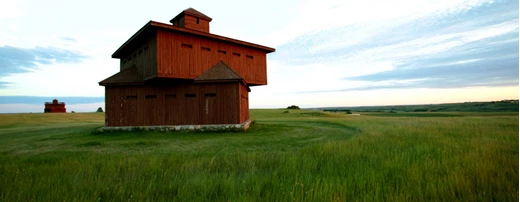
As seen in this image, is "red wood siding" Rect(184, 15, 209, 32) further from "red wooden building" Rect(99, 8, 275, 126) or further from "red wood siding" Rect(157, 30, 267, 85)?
"red wood siding" Rect(157, 30, 267, 85)

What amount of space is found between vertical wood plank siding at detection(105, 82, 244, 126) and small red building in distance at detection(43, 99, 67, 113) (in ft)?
200

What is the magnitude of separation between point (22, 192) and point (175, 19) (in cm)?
2105

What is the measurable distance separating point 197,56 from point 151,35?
352 cm

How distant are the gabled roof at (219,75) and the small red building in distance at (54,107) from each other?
218 ft

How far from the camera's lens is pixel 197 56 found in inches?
809

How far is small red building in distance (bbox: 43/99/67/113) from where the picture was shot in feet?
219

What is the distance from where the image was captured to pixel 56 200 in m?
4.35

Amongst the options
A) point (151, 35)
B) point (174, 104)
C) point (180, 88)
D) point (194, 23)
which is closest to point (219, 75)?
point (180, 88)

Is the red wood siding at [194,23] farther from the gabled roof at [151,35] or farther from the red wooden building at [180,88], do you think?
the gabled roof at [151,35]

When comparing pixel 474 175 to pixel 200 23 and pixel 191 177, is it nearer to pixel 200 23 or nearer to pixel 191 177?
pixel 191 177

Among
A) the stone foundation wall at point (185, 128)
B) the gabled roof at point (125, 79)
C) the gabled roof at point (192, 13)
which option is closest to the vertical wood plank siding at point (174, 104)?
the stone foundation wall at point (185, 128)

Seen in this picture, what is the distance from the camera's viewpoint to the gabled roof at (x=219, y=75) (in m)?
19.9

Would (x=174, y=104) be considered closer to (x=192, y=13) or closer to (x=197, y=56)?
(x=197, y=56)

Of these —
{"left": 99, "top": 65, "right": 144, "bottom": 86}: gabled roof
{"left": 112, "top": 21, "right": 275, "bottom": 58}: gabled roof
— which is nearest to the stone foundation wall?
{"left": 99, "top": 65, "right": 144, "bottom": 86}: gabled roof
